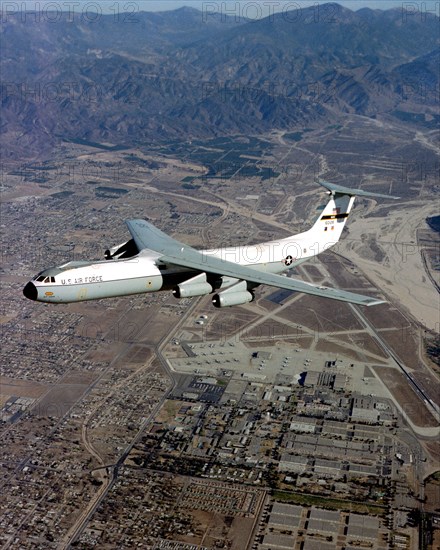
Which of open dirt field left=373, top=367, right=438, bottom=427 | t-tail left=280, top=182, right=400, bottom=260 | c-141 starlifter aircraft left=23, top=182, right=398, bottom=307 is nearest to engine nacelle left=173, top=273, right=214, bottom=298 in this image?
c-141 starlifter aircraft left=23, top=182, right=398, bottom=307

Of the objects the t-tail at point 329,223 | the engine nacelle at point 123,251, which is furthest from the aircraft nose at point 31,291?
the t-tail at point 329,223

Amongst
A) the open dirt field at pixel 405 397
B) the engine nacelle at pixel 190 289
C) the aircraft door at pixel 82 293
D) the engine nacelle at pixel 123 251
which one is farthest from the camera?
the open dirt field at pixel 405 397

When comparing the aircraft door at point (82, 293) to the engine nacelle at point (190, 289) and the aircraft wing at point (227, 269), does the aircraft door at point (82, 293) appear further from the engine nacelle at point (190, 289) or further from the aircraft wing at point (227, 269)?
the engine nacelle at point (190, 289)

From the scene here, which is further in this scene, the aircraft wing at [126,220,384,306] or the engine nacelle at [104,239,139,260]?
the engine nacelle at [104,239,139,260]

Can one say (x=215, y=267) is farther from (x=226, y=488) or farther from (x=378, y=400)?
(x=378, y=400)

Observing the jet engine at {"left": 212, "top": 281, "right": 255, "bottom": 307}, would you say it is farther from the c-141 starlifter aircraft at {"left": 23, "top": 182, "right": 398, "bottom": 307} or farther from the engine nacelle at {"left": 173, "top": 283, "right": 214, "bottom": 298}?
the engine nacelle at {"left": 173, "top": 283, "right": 214, "bottom": 298}

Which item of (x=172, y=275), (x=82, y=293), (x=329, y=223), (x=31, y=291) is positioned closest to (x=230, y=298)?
(x=172, y=275)
